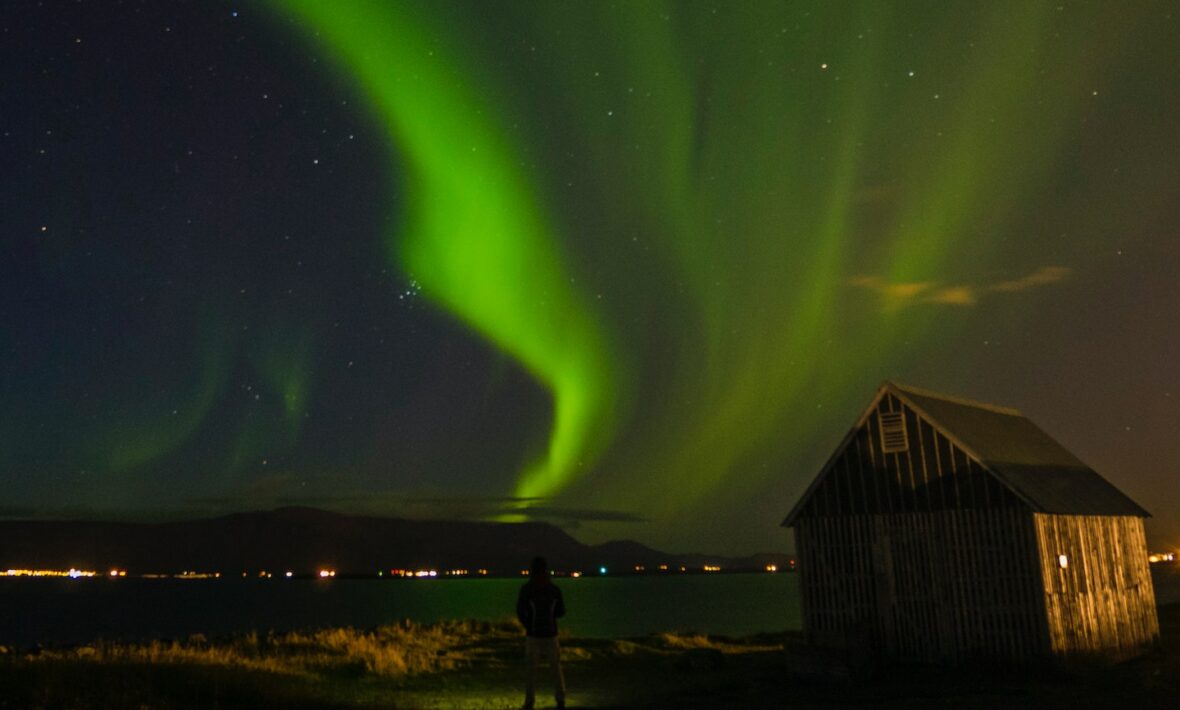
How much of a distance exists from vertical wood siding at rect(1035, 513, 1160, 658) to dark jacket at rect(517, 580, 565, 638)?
11709 millimetres

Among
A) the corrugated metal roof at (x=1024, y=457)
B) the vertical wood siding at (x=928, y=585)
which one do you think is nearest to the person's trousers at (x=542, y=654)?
the vertical wood siding at (x=928, y=585)

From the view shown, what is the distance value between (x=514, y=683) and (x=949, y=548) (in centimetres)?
987

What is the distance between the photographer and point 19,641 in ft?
292

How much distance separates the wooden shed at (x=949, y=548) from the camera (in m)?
21.7

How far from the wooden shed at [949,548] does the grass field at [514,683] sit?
917 mm

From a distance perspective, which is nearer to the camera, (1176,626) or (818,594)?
(818,594)

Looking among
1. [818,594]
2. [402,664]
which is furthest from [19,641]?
[818,594]

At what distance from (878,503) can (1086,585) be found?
5052 mm

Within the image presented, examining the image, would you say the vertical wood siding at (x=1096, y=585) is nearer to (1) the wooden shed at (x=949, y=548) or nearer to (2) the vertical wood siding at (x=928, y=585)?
(1) the wooden shed at (x=949, y=548)

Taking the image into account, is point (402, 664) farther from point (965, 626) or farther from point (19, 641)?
point (19, 641)

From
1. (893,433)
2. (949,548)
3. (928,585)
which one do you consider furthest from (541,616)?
(893,433)

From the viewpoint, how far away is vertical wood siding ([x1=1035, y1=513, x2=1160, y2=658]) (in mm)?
21797

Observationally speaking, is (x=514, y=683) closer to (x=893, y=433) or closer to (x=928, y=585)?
(x=928, y=585)

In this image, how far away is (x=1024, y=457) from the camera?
83.1 ft
